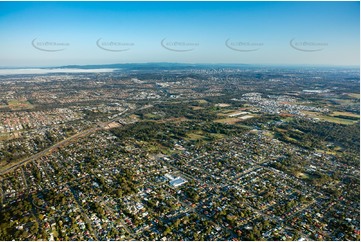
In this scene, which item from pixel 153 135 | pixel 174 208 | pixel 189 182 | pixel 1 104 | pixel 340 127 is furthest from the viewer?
pixel 1 104

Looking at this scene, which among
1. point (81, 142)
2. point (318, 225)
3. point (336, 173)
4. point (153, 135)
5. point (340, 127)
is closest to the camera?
point (318, 225)

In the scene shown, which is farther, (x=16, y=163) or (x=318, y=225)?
(x=16, y=163)

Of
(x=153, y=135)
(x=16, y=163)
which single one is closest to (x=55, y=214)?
(x=16, y=163)

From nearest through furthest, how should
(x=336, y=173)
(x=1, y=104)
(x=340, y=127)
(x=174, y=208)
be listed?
(x=174, y=208) < (x=336, y=173) < (x=340, y=127) < (x=1, y=104)

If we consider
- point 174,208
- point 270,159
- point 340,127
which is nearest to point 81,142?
point 174,208

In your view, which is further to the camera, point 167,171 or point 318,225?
point 167,171

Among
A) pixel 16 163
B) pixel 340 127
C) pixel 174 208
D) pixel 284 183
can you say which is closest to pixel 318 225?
pixel 284 183

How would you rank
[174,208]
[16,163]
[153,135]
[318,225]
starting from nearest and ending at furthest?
[318,225] → [174,208] → [16,163] → [153,135]

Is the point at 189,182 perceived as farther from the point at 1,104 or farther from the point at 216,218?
the point at 1,104

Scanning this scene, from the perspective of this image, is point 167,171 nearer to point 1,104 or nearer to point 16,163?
point 16,163
